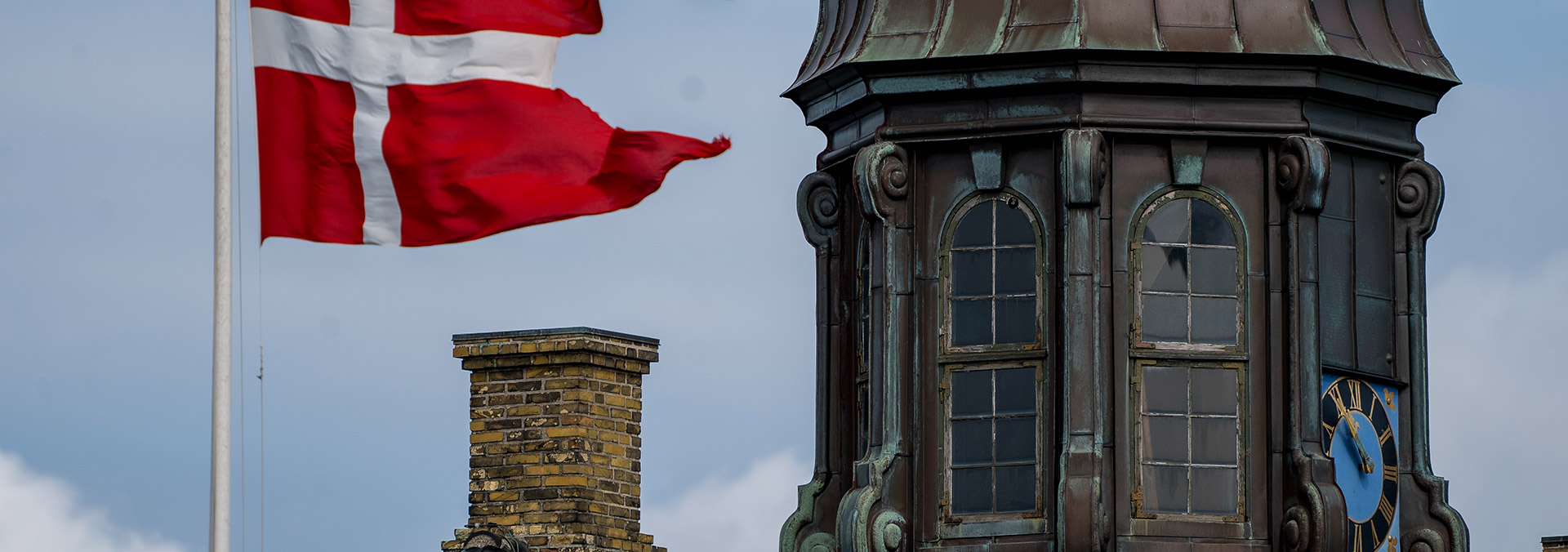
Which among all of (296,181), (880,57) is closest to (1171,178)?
(880,57)

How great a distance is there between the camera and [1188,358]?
21688 millimetres

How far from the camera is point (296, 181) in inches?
775

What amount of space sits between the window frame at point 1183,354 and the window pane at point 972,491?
3.20 feet

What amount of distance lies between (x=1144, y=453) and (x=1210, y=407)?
0.55 metres

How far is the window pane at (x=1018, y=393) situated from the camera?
21.8m

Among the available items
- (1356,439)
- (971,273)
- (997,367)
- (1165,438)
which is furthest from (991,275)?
(1356,439)

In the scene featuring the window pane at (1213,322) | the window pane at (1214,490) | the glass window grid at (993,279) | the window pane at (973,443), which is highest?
the glass window grid at (993,279)

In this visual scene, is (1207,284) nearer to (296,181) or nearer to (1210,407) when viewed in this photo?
(1210,407)

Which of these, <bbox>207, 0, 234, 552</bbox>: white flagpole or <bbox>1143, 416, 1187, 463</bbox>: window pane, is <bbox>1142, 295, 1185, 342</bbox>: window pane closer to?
<bbox>1143, 416, 1187, 463</bbox>: window pane

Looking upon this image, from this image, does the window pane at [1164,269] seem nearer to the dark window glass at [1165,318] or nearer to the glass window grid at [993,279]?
the dark window glass at [1165,318]

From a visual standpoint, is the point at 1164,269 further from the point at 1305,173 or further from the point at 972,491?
the point at 972,491

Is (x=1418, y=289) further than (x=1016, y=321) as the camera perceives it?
Yes

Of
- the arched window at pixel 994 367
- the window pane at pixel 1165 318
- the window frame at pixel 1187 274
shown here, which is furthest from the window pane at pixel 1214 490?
the arched window at pixel 994 367

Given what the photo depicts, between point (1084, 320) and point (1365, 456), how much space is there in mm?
2263
